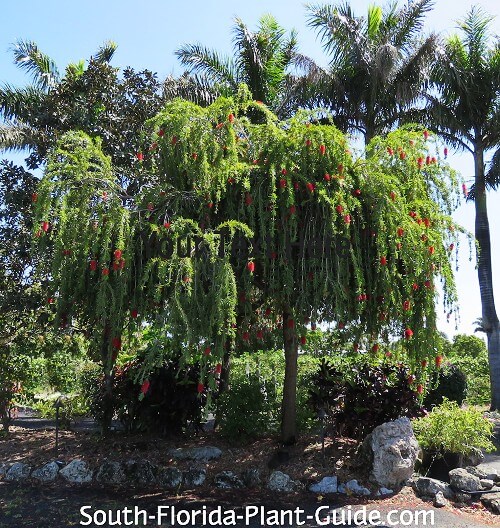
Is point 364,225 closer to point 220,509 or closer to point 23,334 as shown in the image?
point 220,509

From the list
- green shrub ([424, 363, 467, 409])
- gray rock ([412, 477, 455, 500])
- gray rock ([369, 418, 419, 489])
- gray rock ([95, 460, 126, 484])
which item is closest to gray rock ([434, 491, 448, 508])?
gray rock ([412, 477, 455, 500])

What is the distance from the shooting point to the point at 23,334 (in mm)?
9047

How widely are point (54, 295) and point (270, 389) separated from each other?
3611 millimetres

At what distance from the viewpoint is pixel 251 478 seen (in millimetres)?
6344

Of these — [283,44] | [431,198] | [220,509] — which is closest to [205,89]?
[283,44]

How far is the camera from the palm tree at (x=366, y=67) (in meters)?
13.2

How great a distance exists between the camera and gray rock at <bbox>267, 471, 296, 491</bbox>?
6.16 metres

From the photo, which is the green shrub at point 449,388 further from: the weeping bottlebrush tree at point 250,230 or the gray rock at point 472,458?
the weeping bottlebrush tree at point 250,230

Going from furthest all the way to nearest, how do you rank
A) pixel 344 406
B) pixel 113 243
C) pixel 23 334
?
pixel 23 334
pixel 344 406
pixel 113 243

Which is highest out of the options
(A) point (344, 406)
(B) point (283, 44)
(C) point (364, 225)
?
(B) point (283, 44)

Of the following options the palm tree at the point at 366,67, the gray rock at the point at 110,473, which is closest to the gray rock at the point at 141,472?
the gray rock at the point at 110,473

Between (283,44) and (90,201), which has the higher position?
(283,44)

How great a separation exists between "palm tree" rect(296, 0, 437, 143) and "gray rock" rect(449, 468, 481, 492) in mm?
8945

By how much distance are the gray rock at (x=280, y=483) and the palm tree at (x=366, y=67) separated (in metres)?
9.27
